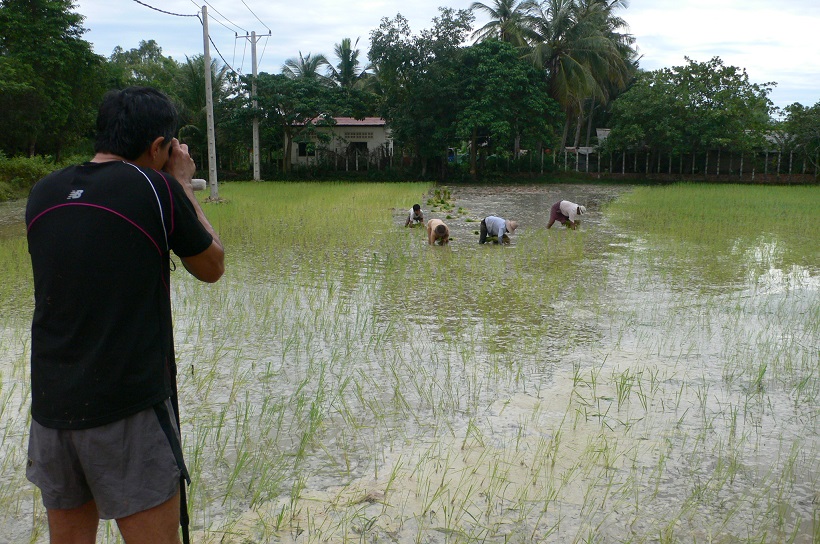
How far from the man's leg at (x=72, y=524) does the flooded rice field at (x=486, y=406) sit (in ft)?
2.61

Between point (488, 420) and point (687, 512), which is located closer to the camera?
point (687, 512)

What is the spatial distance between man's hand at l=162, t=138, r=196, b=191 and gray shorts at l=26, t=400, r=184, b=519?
61 centimetres

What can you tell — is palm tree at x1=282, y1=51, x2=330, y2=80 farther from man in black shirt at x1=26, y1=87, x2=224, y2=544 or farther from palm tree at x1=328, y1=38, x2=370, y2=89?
man in black shirt at x1=26, y1=87, x2=224, y2=544

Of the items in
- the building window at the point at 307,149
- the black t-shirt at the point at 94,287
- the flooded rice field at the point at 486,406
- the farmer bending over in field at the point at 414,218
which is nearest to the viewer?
the black t-shirt at the point at 94,287

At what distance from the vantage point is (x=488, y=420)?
3.74 metres

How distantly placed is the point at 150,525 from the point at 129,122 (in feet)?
3.20

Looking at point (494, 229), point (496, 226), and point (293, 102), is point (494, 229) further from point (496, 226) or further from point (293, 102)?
point (293, 102)

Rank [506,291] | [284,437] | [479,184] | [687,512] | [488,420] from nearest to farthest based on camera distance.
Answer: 1. [687,512]
2. [284,437]
3. [488,420]
4. [506,291]
5. [479,184]

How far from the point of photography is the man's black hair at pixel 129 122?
5.75 feet

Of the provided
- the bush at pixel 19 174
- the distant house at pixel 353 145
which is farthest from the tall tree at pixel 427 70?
the bush at pixel 19 174

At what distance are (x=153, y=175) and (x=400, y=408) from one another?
248 centimetres

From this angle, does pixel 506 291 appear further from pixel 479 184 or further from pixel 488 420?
pixel 479 184

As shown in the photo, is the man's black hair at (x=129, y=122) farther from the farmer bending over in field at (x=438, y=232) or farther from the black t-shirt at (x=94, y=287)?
the farmer bending over in field at (x=438, y=232)

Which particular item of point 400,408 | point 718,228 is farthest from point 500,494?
point 718,228
